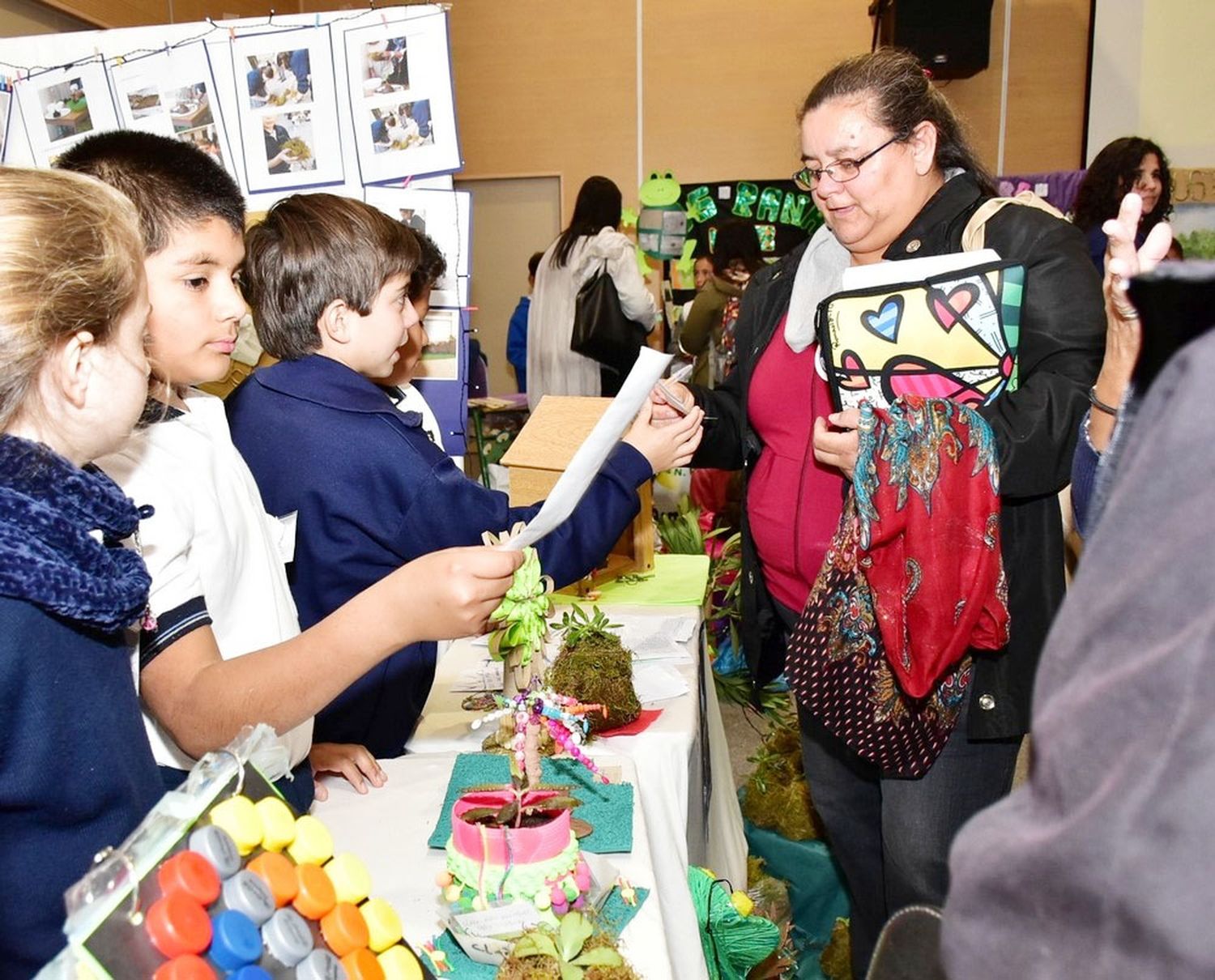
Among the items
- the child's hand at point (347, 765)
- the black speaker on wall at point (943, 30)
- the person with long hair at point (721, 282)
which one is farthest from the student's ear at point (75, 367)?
the black speaker on wall at point (943, 30)

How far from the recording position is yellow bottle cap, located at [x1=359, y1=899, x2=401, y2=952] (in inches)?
30.9

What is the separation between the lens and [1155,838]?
0.38 meters

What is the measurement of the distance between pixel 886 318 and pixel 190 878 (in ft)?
4.44

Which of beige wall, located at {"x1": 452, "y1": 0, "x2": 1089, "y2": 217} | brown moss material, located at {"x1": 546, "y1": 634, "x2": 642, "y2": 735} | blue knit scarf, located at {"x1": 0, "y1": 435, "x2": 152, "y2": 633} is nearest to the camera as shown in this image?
blue knit scarf, located at {"x1": 0, "y1": 435, "x2": 152, "y2": 633}

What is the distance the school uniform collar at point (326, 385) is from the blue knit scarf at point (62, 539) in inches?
28.3

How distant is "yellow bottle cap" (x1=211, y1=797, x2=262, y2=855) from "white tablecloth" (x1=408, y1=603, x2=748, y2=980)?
2.55 feet

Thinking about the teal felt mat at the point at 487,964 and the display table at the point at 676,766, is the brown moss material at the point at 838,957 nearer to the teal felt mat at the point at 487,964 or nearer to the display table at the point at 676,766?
the display table at the point at 676,766

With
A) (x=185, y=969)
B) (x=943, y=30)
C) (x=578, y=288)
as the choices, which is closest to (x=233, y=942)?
(x=185, y=969)

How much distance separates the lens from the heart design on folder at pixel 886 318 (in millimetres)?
1681

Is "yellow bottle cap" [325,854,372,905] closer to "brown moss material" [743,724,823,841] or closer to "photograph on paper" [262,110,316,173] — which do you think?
"brown moss material" [743,724,823,841]

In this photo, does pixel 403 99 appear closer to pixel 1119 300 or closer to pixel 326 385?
pixel 326 385

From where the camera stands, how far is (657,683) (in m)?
1.98

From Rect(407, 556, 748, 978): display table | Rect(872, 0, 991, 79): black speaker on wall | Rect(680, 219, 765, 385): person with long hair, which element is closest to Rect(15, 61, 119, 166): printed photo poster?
Rect(407, 556, 748, 978): display table

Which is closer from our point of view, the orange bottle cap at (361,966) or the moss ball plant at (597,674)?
the orange bottle cap at (361,966)
